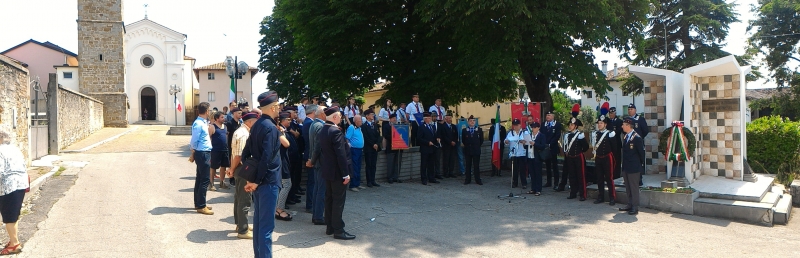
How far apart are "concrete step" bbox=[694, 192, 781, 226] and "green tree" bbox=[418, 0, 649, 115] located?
7.66 meters

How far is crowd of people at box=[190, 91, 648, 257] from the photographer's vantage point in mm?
6043

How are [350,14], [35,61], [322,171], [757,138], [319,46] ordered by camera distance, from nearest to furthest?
1. [322,171]
2. [757,138]
3. [350,14]
4. [319,46]
5. [35,61]

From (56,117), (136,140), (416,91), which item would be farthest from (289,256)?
(136,140)

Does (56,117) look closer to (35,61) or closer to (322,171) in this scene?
(322,171)

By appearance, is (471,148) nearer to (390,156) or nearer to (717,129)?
(390,156)

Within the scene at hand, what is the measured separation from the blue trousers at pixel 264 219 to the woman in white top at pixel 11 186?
3.09 metres

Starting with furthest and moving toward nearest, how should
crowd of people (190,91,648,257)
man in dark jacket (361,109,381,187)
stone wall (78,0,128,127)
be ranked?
stone wall (78,0,128,127)
man in dark jacket (361,109,381,187)
crowd of people (190,91,648,257)

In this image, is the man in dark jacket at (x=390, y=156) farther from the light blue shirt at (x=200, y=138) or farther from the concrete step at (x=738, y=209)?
the concrete step at (x=738, y=209)

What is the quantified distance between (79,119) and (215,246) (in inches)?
947

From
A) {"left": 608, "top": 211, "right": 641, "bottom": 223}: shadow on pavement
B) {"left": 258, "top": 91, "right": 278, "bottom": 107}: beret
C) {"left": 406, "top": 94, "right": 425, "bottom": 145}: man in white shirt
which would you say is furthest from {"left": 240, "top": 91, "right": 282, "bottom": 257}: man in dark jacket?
{"left": 406, "top": 94, "right": 425, "bottom": 145}: man in white shirt

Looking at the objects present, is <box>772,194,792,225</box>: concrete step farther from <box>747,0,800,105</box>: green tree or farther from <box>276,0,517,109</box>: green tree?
<box>747,0,800,105</box>: green tree

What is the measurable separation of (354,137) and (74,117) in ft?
64.9

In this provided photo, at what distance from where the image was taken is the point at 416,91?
66.7 ft

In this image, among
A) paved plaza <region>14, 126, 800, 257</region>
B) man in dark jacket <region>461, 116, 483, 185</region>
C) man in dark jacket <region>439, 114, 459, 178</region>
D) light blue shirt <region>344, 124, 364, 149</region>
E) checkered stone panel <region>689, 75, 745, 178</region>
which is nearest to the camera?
paved plaza <region>14, 126, 800, 257</region>
